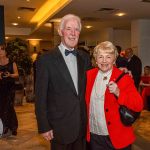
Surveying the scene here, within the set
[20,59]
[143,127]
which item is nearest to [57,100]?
[143,127]

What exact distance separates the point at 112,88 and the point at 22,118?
4887mm

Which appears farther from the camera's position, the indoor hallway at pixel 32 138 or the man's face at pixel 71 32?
the indoor hallway at pixel 32 138

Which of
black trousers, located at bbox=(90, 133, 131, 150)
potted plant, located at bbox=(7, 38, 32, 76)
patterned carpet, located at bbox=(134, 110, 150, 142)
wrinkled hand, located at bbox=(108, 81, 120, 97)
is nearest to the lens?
wrinkled hand, located at bbox=(108, 81, 120, 97)

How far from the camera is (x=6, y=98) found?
5.04 m

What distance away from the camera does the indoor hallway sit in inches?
180

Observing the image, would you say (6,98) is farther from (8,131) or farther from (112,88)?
(112,88)

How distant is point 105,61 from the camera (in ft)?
7.54

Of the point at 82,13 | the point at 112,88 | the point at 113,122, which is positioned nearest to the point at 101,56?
the point at 112,88

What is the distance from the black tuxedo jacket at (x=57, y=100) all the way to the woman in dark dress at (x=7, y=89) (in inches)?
111

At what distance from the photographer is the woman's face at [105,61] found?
229cm

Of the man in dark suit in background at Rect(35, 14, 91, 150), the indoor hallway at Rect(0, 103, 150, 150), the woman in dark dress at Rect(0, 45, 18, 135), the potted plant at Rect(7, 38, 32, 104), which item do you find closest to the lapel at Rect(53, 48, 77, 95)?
the man in dark suit in background at Rect(35, 14, 91, 150)

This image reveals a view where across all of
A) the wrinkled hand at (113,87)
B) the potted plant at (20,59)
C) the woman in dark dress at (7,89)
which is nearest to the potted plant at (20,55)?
the potted plant at (20,59)

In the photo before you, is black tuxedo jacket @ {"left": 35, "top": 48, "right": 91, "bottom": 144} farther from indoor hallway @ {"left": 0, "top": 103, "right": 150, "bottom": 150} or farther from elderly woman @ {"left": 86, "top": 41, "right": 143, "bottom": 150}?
indoor hallway @ {"left": 0, "top": 103, "right": 150, "bottom": 150}

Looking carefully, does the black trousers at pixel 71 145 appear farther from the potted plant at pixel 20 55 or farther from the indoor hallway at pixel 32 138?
the potted plant at pixel 20 55
